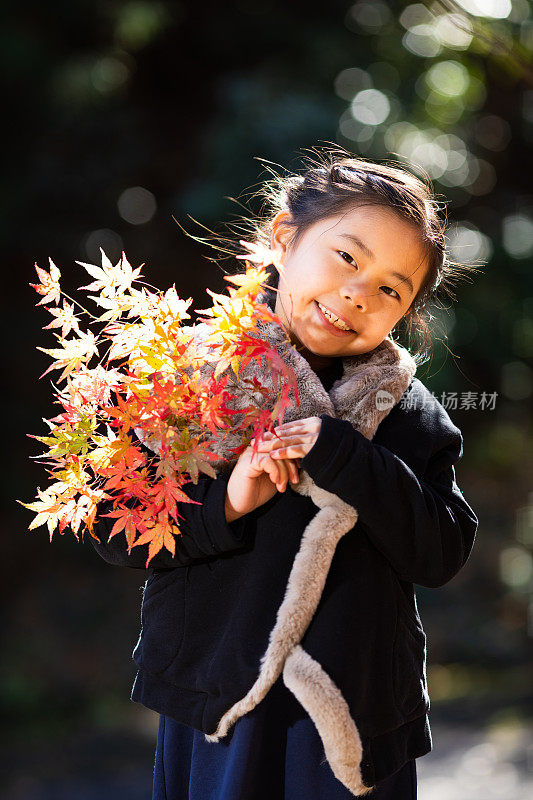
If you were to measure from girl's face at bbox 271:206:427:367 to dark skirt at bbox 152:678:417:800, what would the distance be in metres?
0.46

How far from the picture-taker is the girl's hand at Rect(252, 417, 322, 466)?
978 mm

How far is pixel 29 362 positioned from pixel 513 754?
2368 millimetres

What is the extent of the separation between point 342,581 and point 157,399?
1.08 ft

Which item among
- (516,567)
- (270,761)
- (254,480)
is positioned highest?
(254,480)

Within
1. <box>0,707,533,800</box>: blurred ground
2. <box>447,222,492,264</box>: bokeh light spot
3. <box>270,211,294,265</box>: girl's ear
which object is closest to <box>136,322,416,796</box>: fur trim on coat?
<box>270,211,294,265</box>: girl's ear

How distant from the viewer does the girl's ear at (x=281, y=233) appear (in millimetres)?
1162

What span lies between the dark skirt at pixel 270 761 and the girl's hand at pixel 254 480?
23 centimetres

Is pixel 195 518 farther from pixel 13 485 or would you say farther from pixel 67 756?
pixel 13 485

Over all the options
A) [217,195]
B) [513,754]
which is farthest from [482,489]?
[217,195]

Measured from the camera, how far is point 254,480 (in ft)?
3.32

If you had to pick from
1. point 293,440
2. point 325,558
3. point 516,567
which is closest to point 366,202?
point 293,440

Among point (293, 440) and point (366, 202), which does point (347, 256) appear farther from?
point (293, 440)

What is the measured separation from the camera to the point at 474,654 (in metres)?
3.37

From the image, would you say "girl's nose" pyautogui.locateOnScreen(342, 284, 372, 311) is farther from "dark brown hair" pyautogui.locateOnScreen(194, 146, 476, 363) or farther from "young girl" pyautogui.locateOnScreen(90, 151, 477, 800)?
"dark brown hair" pyautogui.locateOnScreen(194, 146, 476, 363)
